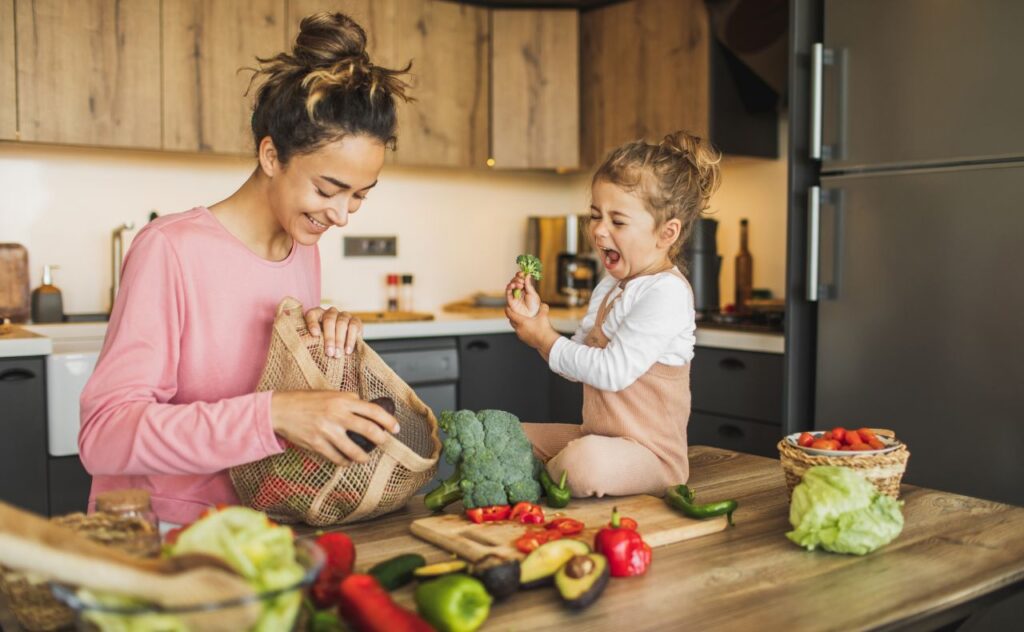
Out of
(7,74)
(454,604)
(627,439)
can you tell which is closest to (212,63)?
(7,74)

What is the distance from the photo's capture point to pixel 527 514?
134 centimetres

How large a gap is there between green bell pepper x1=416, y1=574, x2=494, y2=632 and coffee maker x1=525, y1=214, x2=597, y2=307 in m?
3.34

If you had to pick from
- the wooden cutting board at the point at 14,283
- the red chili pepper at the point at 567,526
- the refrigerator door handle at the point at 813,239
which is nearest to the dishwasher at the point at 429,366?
the wooden cutting board at the point at 14,283

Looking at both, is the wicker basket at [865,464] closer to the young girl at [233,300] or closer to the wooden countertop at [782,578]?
the wooden countertop at [782,578]

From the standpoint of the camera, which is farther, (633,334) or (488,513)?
(633,334)

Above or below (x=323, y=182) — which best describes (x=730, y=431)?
below

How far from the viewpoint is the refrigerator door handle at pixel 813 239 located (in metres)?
2.93

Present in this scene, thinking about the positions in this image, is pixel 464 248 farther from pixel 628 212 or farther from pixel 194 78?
pixel 628 212

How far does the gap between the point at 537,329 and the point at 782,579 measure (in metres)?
0.70

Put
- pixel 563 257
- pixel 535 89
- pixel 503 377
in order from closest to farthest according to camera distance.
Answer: pixel 503 377 → pixel 535 89 → pixel 563 257

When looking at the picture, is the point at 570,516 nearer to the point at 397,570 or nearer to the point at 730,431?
the point at 397,570

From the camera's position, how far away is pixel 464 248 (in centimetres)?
450

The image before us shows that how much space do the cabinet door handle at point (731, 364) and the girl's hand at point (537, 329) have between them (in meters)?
1.69

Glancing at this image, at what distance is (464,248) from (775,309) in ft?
5.17
